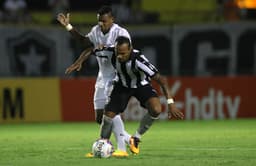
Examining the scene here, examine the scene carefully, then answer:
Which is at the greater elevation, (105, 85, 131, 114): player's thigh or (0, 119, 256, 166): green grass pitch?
(105, 85, 131, 114): player's thigh

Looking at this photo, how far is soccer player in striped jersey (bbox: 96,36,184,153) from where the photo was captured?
11.2 metres

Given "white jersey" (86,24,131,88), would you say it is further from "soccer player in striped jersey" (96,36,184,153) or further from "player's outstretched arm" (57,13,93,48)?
"soccer player in striped jersey" (96,36,184,153)

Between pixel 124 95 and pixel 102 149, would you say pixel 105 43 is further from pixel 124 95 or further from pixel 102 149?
pixel 102 149

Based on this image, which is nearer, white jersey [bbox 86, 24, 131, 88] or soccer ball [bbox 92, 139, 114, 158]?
soccer ball [bbox 92, 139, 114, 158]

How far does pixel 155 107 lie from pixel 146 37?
40.9 feet

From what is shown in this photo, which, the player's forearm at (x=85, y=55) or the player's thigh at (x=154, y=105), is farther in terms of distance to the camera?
the player's forearm at (x=85, y=55)

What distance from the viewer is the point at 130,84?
1163 cm

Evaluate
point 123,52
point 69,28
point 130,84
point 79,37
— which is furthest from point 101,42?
point 123,52

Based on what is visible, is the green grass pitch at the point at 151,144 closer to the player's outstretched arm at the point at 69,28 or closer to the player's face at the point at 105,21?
the player's outstretched arm at the point at 69,28

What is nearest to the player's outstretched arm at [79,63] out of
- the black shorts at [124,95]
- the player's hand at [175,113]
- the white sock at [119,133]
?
the black shorts at [124,95]

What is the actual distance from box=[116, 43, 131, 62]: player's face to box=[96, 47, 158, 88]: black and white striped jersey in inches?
4.3

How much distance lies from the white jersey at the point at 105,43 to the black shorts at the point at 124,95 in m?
1.03

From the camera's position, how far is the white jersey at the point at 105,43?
12539 millimetres

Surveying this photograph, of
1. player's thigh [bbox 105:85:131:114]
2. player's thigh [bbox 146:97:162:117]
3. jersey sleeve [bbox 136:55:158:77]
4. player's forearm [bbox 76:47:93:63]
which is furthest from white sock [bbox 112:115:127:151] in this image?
player's forearm [bbox 76:47:93:63]
